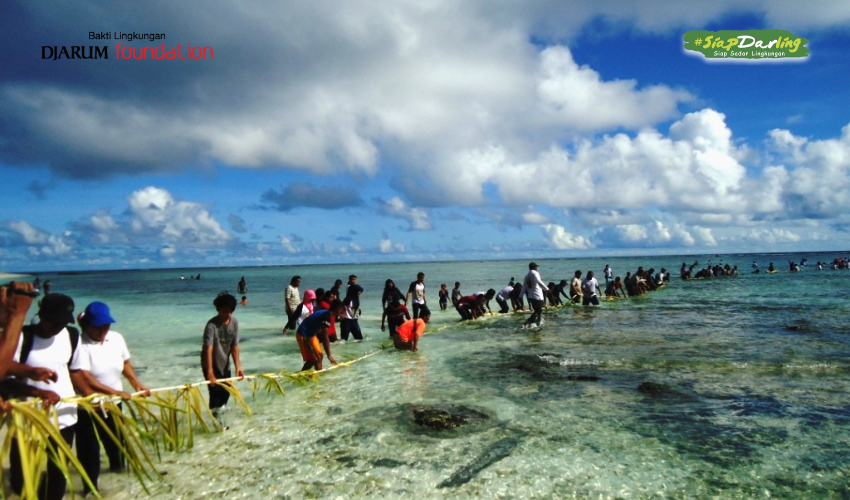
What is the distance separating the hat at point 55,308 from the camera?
3863mm

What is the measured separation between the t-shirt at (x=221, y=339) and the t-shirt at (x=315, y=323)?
2.33m

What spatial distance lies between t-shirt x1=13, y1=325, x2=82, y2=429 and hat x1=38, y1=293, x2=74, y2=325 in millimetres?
260

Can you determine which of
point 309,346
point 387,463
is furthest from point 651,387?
point 309,346

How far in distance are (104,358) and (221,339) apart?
6.62ft

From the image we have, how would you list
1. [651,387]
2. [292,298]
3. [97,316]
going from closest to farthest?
1. [97,316]
2. [651,387]
3. [292,298]

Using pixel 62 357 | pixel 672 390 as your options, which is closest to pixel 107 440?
pixel 62 357

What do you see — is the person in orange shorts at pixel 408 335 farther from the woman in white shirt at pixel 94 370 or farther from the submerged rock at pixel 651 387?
the woman in white shirt at pixel 94 370

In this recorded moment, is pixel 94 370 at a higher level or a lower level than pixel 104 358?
lower

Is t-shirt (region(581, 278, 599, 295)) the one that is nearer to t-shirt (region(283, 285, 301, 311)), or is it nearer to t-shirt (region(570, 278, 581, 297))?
t-shirt (region(570, 278, 581, 297))

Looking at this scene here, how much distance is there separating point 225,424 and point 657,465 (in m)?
6.17

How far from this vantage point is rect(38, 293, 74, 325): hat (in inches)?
152

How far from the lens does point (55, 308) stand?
3887 mm

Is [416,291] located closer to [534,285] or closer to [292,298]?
[534,285]

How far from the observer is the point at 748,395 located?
8.60 metres
